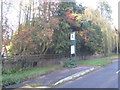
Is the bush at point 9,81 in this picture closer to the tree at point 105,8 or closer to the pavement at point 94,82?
the pavement at point 94,82

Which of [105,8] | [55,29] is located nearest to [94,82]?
[55,29]

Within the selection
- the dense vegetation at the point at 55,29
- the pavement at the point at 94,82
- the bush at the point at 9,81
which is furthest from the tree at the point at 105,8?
the bush at the point at 9,81

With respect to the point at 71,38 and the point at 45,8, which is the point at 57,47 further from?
the point at 45,8

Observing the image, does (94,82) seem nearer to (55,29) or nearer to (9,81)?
(9,81)

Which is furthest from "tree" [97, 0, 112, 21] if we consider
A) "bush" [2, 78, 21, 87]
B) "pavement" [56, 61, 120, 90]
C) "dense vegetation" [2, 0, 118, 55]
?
"bush" [2, 78, 21, 87]

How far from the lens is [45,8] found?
61.2ft

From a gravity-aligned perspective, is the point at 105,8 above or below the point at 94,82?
above

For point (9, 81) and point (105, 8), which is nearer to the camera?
point (9, 81)

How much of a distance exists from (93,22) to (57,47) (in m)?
11.0

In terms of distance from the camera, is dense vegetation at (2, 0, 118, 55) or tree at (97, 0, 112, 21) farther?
→ tree at (97, 0, 112, 21)

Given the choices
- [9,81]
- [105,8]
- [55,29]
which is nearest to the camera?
[9,81]

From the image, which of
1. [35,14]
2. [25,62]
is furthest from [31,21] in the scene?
[25,62]

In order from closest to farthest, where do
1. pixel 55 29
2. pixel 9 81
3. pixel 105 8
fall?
pixel 9 81 → pixel 55 29 → pixel 105 8

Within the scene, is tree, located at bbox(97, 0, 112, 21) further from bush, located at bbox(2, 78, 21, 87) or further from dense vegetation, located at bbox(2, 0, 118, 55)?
bush, located at bbox(2, 78, 21, 87)
